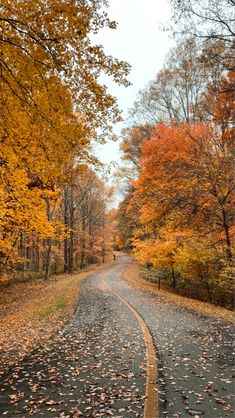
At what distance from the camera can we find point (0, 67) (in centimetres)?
574

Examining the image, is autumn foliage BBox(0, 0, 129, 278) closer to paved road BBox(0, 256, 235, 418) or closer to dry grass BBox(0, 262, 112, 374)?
dry grass BBox(0, 262, 112, 374)

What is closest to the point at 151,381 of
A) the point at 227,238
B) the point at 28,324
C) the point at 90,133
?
the point at 90,133

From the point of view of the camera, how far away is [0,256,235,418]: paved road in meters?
4.17

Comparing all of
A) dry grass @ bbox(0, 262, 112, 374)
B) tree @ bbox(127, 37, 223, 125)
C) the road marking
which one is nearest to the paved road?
the road marking

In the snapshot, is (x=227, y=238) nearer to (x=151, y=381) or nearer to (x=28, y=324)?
(x=28, y=324)

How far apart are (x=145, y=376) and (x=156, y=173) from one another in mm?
13943

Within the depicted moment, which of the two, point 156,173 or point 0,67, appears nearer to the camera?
point 0,67

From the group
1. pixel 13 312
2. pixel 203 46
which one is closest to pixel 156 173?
pixel 203 46

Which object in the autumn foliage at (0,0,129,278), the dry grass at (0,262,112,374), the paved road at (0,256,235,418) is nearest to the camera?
the paved road at (0,256,235,418)

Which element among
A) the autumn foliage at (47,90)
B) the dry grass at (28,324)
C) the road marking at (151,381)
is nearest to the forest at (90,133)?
the autumn foliage at (47,90)

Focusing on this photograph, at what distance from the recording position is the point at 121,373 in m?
5.38

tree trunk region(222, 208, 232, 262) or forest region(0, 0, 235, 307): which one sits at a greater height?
forest region(0, 0, 235, 307)

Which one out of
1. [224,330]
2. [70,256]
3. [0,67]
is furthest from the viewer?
[70,256]

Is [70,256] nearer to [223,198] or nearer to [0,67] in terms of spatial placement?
[223,198]
